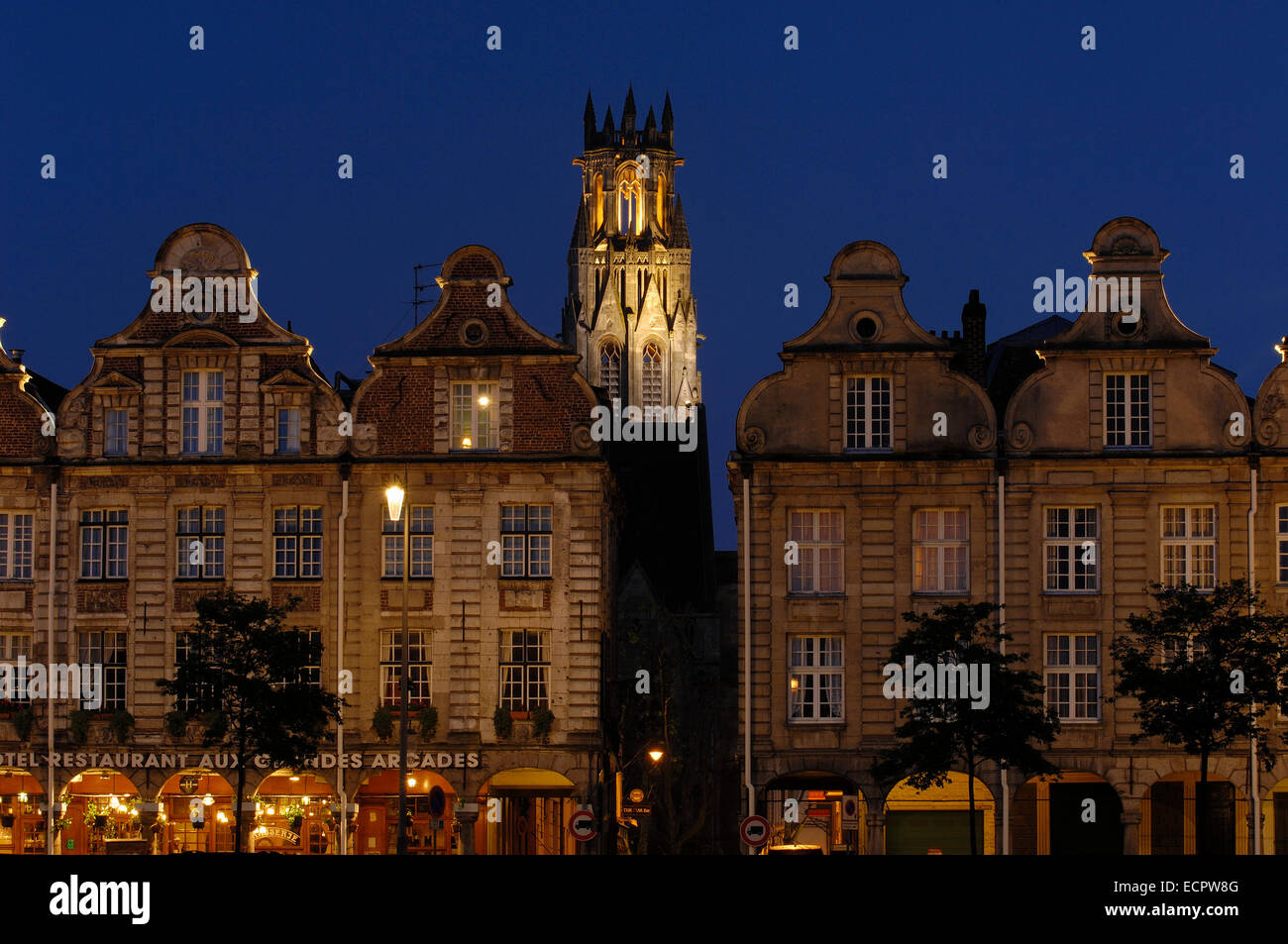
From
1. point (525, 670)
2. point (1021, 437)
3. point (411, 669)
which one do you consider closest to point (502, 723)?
point (525, 670)

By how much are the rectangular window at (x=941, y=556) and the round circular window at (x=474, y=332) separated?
36.9 ft

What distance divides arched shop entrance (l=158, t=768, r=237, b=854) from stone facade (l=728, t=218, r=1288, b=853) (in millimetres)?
12681

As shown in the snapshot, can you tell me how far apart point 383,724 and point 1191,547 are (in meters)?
19.3

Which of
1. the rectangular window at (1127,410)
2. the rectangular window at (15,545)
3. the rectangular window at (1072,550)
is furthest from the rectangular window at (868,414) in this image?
the rectangular window at (15,545)

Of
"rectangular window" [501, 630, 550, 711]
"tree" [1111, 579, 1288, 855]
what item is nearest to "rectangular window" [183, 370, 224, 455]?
"rectangular window" [501, 630, 550, 711]

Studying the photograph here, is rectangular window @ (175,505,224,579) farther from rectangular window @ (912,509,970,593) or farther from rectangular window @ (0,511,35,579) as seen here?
rectangular window @ (912,509,970,593)

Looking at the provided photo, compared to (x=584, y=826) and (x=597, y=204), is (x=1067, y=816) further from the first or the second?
(x=597, y=204)

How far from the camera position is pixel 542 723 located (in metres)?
49.0

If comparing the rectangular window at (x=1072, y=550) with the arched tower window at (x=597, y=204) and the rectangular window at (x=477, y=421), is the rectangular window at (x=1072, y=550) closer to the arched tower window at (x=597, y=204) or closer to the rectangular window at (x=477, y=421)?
the rectangular window at (x=477, y=421)

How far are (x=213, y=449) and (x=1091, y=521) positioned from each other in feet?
69.6

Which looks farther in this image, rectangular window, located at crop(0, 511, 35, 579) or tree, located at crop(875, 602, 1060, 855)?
rectangular window, located at crop(0, 511, 35, 579)

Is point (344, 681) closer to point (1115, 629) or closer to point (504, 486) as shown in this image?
point (504, 486)

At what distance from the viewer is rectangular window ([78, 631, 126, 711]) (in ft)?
165

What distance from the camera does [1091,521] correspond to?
162ft
